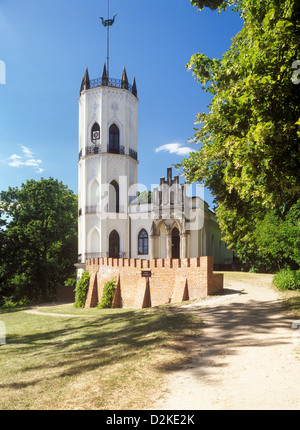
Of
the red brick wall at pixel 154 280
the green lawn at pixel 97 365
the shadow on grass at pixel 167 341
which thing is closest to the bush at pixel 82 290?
the red brick wall at pixel 154 280

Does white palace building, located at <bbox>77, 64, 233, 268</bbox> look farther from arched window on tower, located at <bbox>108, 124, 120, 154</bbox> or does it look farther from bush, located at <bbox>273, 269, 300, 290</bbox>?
bush, located at <bbox>273, 269, 300, 290</bbox>

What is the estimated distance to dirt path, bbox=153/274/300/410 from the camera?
15.9 ft

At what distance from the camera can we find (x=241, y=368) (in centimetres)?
613

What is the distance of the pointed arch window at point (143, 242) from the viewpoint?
30.5 m

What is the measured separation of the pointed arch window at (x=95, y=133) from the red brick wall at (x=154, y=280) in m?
11.9

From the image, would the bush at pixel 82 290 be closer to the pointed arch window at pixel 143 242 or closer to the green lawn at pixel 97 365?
the pointed arch window at pixel 143 242

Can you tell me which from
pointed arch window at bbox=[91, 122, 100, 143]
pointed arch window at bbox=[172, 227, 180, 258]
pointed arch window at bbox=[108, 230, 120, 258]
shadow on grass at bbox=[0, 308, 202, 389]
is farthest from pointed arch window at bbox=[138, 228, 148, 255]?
shadow on grass at bbox=[0, 308, 202, 389]

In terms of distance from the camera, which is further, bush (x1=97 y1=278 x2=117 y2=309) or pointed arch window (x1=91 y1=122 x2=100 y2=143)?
pointed arch window (x1=91 y1=122 x2=100 y2=143)

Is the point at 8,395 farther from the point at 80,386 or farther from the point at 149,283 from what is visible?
the point at 149,283

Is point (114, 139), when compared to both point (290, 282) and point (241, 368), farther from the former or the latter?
point (241, 368)

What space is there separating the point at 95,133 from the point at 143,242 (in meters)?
10.7

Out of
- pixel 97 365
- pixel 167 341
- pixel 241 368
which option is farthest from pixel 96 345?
pixel 241 368

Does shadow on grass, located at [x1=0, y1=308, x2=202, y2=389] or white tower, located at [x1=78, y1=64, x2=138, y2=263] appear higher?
white tower, located at [x1=78, y1=64, x2=138, y2=263]
